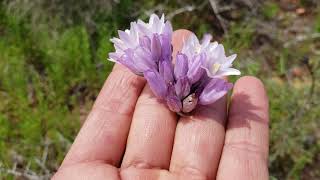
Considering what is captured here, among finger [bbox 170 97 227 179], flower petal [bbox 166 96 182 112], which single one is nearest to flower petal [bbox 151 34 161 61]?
flower petal [bbox 166 96 182 112]

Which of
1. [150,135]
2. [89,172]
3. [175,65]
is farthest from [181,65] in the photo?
[89,172]

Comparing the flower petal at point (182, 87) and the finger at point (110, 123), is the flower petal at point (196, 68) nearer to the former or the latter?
the flower petal at point (182, 87)

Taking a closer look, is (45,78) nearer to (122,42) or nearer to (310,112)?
(122,42)

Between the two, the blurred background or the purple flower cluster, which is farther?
the blurred background

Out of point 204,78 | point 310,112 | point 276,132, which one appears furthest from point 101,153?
point 310,112

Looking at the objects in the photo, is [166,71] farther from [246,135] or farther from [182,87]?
[246,135]

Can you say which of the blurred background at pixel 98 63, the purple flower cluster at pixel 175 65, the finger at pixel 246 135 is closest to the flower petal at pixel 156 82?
the purple flower cluster at pixel 175 65

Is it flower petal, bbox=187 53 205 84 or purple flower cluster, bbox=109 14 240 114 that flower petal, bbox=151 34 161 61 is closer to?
purple flower cluster, bbox=109 14 240 114
